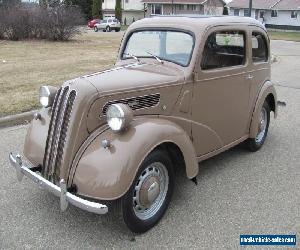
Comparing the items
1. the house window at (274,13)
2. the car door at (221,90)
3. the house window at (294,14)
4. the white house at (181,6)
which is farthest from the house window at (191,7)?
the car door at (221,90)

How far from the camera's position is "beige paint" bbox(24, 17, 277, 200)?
3551 mm

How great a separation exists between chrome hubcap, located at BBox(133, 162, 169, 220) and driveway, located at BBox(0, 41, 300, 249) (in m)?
0.18

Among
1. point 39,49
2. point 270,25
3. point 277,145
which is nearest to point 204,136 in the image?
point 277,145

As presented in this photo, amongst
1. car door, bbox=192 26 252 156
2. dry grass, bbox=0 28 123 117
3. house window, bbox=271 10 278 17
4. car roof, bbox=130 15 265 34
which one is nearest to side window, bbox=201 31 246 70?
car door, bbox=192 26 252 156

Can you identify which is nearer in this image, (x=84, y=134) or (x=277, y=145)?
(x=84, y=134)

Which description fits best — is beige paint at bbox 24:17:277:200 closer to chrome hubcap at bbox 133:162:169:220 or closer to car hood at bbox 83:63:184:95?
car hood at bbox 83:63:184:95

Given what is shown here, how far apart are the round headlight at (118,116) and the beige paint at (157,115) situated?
0.10 m

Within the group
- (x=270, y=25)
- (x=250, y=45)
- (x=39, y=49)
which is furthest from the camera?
(x=270, y=25)

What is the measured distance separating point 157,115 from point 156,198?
0.82 metres

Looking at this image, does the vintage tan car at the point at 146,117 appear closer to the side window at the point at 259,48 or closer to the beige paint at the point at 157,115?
the beige paint at the point at 157,115

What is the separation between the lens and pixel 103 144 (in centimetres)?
360

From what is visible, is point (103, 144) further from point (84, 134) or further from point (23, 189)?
point (23, 189)

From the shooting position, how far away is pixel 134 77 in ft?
13.6

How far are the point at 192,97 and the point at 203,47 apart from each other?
0.59 meters
